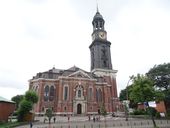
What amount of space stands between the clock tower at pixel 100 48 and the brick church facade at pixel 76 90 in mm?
406

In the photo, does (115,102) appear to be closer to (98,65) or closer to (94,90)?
(94,90)

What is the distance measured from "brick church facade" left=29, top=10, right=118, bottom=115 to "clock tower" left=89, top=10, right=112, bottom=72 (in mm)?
406

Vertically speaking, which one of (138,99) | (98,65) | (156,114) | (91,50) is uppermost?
(91,50)

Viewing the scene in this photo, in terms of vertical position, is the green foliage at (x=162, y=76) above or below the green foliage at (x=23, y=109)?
above

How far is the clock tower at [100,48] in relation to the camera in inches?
2618

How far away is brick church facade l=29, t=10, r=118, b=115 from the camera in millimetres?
54062

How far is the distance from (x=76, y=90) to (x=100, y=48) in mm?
21237

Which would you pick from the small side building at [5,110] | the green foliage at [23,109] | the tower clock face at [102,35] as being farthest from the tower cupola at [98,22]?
the small side building at [5,110]

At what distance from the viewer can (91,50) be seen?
7350 cm

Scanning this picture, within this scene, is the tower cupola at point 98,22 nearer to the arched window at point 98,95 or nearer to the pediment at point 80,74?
the pediment at point 80,74

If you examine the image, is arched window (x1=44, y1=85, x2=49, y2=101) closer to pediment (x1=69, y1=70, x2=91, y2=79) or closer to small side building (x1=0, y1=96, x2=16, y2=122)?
pediment (x1=69, y1=70, x2=91, y2=79)

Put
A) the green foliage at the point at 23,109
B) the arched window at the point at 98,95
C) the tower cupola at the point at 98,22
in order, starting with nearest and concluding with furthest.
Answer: the green foliage at the point at 23,109
the arched window at the point at 98,95
the tower cupola at the point at 98,22

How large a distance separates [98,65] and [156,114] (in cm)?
2993

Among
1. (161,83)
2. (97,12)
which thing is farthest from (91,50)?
(161,83)
